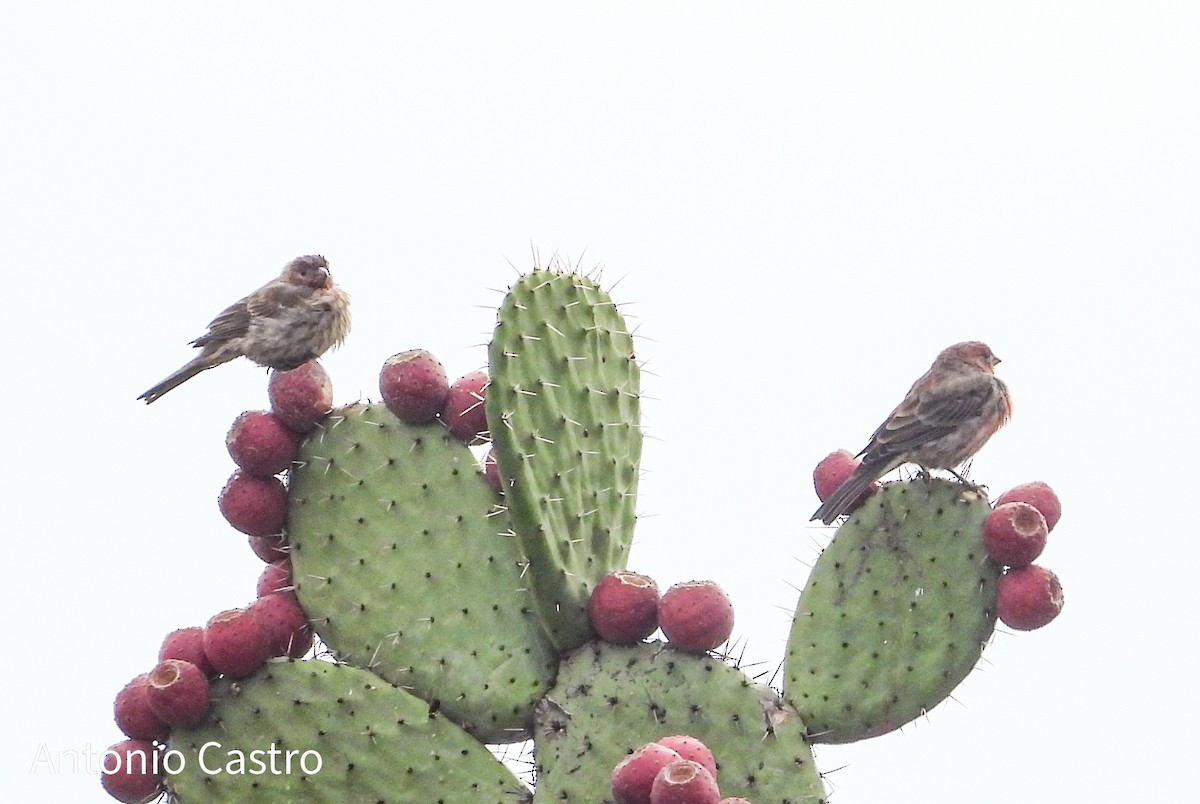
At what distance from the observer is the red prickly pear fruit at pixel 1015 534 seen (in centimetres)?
445

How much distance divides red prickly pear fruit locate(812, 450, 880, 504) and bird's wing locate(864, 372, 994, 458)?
55cm

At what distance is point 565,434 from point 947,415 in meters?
2.17

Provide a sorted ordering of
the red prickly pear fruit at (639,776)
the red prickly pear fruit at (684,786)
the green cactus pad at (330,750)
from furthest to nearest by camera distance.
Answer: the green cactus pad at (330,750)
the red prickly pear fruit at (639,776)
the red prickly pear fruit at (684,786)

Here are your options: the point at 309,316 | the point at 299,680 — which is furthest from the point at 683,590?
the point at 309,316

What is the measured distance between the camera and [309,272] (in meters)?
6.54

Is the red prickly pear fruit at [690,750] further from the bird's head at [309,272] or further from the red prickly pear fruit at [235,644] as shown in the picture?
the bird's head at [309,272]

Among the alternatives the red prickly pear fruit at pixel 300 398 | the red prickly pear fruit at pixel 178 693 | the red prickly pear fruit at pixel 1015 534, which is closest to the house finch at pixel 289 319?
the red prickly pear fruit at pixel 300 398

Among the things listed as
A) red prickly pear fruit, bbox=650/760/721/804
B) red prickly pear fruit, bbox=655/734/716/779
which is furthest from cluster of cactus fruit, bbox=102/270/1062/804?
red prickly pear fruit, bbox=650/760/721/804

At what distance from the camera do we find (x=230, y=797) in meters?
4.25

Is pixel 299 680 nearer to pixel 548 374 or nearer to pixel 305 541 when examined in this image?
pixel 305 541

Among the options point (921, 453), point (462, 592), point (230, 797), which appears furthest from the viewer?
point (921, 453)

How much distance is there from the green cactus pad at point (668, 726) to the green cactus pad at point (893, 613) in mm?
174

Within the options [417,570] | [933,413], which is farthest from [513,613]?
[933,413]

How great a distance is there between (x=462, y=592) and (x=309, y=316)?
2029 millimetres
